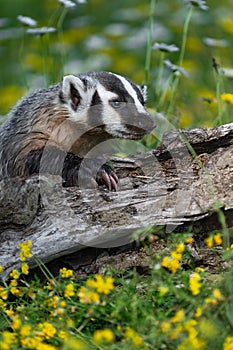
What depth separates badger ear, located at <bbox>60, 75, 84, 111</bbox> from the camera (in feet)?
18.0

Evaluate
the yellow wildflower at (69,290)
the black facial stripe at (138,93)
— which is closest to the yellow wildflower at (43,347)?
the yellow wildflower at (69,290)

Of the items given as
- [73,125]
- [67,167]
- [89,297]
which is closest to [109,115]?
[73,125]

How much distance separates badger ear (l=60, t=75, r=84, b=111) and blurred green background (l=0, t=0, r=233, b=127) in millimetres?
1874

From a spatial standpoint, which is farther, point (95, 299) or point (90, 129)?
point (90, 129)

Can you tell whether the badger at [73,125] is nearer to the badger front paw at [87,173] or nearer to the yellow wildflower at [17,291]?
the badger front paw at [87,173]

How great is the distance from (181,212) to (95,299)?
1.20 meters

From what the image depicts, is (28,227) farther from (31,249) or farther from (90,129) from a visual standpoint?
(90,129)

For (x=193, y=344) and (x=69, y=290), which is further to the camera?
(x=69, y=290)

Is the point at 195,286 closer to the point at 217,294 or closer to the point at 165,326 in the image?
the point at 217,294

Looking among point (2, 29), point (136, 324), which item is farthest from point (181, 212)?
point (2, 29)

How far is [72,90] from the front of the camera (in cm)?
556

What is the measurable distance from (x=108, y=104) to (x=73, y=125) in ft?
0.96

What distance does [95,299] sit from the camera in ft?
12.5

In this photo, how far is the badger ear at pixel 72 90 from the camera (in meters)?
5.50
